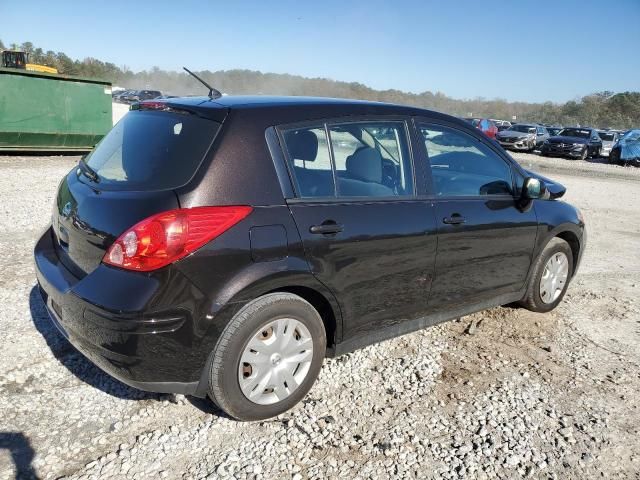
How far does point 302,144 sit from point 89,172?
1279 millimetres

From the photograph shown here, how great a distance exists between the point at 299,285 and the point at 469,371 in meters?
1.54

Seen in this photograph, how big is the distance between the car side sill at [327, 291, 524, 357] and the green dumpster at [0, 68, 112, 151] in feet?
39.4

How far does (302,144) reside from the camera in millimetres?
3041

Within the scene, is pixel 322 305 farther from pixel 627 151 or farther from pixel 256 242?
pixel 627 151

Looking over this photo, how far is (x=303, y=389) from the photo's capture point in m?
3.06

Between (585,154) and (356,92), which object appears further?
(356,92)

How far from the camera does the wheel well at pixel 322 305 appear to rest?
2.94m

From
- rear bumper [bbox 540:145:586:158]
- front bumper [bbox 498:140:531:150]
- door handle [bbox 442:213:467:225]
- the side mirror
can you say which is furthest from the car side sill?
front bumper [bbox 498:140:531:150]

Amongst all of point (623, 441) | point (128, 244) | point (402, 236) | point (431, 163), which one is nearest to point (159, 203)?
point (128, 244)

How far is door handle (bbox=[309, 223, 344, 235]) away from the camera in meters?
2.89

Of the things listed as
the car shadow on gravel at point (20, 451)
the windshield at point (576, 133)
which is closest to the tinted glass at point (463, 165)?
the car shadow on gravel at point (20, 451)

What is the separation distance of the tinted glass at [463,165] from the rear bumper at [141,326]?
1911 mm

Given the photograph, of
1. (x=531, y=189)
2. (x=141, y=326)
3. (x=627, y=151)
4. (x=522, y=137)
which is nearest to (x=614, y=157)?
(x=627, y=151)

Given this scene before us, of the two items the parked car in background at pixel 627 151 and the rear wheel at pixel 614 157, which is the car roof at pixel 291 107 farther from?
the rear wheel at pixel 614 157
